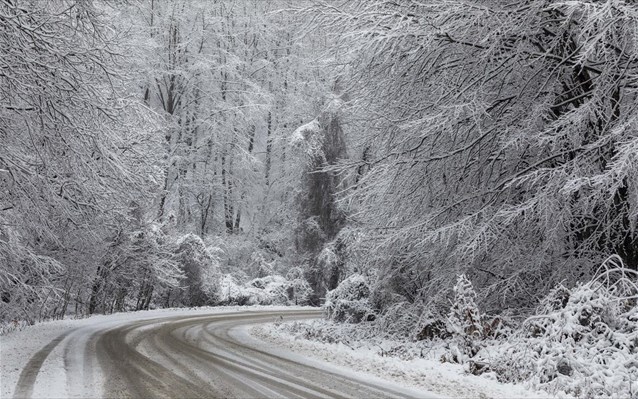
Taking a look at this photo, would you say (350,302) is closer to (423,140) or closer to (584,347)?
(423,140)

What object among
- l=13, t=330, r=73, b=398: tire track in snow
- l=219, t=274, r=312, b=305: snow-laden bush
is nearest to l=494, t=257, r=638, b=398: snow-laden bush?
l=13, t=330, r=73, b=398: tire track in snow

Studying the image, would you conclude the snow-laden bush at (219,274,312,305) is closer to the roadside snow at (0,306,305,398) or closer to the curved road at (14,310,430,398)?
the roadside snow at (0,306,305,398)

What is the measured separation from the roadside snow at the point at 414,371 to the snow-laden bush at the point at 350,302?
3.81 metres

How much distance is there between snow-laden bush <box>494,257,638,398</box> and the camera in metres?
7.16

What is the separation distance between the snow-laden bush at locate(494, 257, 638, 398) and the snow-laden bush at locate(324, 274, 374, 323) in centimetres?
773

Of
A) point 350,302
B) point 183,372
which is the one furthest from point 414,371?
point 350,302

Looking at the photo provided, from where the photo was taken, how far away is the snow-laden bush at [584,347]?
23.5 ft

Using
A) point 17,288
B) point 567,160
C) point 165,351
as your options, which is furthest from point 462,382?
point 17,288

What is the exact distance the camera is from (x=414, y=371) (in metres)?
8.72

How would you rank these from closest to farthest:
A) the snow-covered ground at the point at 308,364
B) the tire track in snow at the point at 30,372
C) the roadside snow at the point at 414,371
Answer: the tire track in snow at the point at 30,372 < the snow-covered ground at the point at 308,364 < the roadside snow at the point at 414,371

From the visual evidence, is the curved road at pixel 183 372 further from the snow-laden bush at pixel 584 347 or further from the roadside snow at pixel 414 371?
the snow-laden bush at pixel 584 347

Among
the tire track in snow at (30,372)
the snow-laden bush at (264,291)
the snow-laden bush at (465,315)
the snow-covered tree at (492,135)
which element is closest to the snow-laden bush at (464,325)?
the snow-laden bush at (465,315)

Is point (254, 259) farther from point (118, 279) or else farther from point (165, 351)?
point (165, 351)

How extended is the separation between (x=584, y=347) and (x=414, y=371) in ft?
8.49
